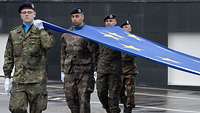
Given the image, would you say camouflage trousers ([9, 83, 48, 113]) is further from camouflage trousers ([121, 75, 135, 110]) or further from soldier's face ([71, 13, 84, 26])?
camouflage trousers ([121, 75, 135, 110])

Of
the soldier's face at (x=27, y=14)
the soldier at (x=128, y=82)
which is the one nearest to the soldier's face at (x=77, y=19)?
the soldier's face at (x=27, y=14)

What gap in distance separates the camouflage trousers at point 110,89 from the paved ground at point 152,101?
204 centimetres

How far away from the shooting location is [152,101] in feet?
55.4

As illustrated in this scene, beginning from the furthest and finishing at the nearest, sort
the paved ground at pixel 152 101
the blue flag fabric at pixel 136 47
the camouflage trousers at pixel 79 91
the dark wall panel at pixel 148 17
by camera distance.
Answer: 1. the dark wall panel at pixel 148 17
2. the paved ground at pixel 152 101
3. the camouflage trousers at pixel 79 91
4. the blue flag fabric at pixel 136 47

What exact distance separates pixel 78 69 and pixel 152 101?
686 cm

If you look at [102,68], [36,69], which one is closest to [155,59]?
[36,69]

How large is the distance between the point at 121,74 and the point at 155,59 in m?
3.29

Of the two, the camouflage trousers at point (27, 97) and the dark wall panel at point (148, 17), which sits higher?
the dark wall panel at point (148, 17)

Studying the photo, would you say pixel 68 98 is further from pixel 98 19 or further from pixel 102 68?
pixel 98 19

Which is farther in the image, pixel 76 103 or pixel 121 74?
pixel 121 74

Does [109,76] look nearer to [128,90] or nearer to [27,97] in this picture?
[128,90]

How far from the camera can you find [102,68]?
38.9 ft

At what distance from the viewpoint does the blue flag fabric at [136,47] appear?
8.91 m

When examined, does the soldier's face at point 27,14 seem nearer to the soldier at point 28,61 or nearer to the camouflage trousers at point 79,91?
the soldier at point 28,61
